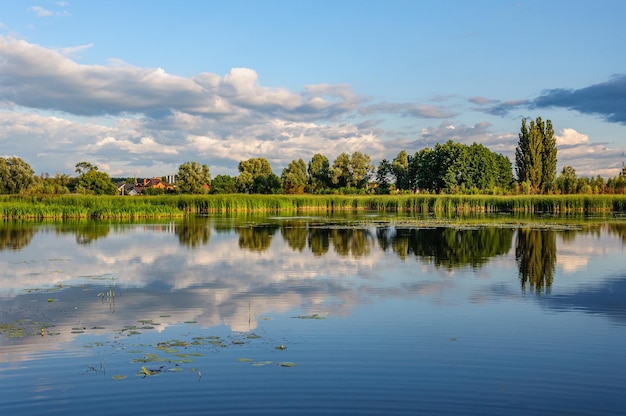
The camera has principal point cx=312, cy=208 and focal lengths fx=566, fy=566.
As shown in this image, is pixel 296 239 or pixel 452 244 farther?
pixel 296 239

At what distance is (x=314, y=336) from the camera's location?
8969mm

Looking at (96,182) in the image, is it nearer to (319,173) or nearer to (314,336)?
(319,173)

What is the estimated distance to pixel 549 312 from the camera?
10.9 m

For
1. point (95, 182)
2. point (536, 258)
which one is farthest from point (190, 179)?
point (536, 258)

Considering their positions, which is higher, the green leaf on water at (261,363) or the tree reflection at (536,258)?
the green leaf on water at (261,363)

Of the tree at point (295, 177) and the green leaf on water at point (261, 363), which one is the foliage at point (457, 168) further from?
the green leaf on water at point (261, 363)

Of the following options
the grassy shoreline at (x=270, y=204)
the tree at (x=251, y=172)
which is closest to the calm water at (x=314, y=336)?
the grassy shoreline at (x=270, y=204)

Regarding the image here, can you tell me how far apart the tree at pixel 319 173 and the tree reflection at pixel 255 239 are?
234 ft

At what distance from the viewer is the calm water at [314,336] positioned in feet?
21.1

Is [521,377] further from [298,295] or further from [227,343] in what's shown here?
[298,295]

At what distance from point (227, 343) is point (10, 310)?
5.26 metres

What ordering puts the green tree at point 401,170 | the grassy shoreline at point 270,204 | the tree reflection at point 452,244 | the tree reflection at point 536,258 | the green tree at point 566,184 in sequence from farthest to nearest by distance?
the green tree at point 401,170 → the green tree at point 566,184 → the grassy shoreline at point 270,204 → the tree reflection at point 452,244 → the tree reflection at point 536,258

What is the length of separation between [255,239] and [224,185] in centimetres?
8340

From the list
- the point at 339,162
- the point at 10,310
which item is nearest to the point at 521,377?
the point at 10,310
